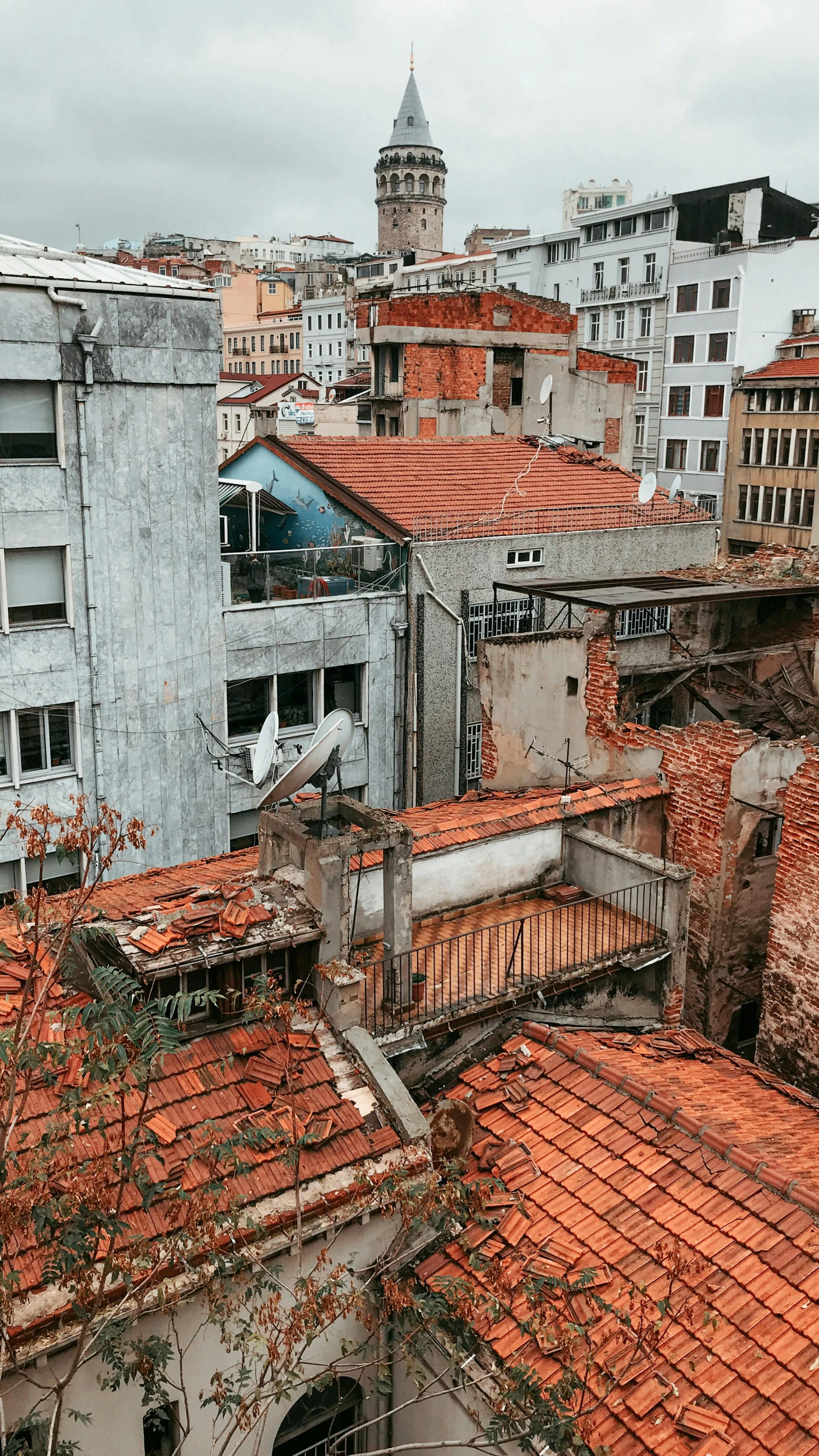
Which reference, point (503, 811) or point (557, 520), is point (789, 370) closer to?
point (557, 520)

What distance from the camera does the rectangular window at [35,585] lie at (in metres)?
20.7

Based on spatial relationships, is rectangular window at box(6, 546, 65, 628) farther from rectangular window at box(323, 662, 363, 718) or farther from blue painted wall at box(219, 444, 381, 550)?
blue painted wall at box(219, 444, 381, 550)

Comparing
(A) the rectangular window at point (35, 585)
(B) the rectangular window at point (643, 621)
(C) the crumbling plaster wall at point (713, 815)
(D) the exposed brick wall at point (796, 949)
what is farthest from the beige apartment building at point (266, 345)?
(D) the exposed brick wall at point (796, 949)

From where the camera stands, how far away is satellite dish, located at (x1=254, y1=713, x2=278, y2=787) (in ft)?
45.8

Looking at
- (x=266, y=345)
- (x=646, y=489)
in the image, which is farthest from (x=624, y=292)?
(x=266, y=345)

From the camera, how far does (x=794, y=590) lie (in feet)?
66.0

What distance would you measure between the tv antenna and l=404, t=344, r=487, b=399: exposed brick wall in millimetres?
26557

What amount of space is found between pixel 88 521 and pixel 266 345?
301 feet

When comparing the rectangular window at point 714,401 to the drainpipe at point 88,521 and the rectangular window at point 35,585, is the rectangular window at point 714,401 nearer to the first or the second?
the drainpipe at point 88,521

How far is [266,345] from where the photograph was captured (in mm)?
106688

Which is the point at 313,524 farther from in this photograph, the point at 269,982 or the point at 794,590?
the point at 269,982

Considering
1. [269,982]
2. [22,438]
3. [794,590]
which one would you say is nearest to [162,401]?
[22,438]

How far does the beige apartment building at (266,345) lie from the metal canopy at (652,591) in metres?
88.2

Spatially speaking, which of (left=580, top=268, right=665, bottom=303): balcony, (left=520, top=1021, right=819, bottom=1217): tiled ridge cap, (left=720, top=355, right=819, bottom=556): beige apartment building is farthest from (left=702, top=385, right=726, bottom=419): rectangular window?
(left=520, top=1021, right=819, bottom=1217): tiled ridge cap
